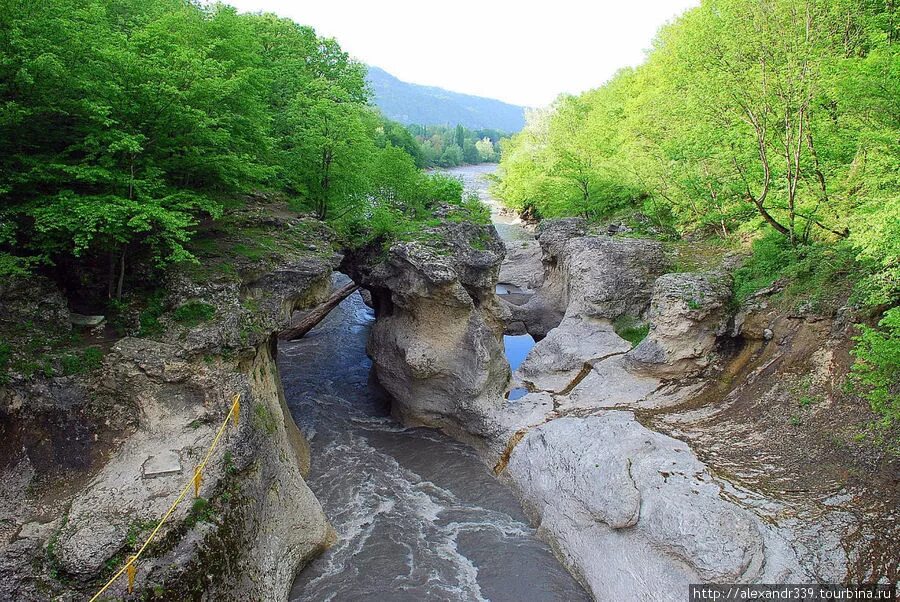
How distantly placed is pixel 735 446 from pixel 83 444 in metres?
14.5

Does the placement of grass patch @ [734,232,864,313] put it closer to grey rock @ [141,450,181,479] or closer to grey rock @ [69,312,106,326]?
grey rock @ [141,450,181,479]

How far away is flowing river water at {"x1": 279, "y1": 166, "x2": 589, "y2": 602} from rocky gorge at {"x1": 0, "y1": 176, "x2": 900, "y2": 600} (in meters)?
0.58

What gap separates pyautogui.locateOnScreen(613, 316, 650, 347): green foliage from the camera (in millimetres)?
20750

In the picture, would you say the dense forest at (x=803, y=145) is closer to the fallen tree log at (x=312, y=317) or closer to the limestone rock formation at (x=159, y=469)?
the limestone rock formation at (x=159, y=469)

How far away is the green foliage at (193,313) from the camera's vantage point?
40.2 ft

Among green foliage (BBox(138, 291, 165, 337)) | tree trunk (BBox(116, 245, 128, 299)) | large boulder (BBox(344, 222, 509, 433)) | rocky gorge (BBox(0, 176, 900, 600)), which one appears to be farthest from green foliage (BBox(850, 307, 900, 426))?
tree trunk (BBox(116, 245, 128, 299))

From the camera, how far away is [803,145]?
640 inches

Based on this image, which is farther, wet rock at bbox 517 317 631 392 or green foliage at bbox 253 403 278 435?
wet rock at bbox 517 317 631 392

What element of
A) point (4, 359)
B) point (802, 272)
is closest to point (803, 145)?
point (802, 272)

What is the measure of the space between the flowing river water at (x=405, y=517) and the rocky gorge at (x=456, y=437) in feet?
1.89

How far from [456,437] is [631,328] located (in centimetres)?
825

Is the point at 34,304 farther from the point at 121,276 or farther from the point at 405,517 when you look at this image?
the point at 405,517

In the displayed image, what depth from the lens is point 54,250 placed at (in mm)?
11070

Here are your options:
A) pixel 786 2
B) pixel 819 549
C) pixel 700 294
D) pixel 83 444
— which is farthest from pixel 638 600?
pixel 786 2
